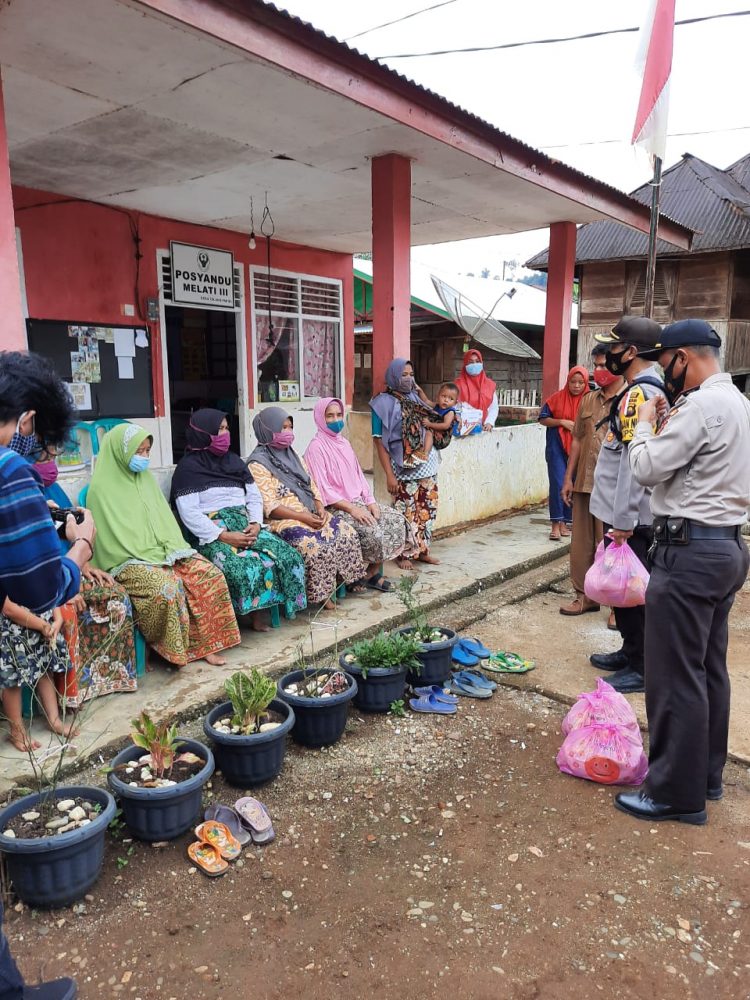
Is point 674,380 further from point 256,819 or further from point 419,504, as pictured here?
point 419,504

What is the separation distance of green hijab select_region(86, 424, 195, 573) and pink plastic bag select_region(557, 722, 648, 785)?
7.24 feet

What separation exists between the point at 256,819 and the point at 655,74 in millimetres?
6775

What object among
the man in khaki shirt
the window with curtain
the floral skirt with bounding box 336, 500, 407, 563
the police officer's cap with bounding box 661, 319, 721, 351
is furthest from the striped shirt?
the window with curtain

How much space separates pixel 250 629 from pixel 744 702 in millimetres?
2797

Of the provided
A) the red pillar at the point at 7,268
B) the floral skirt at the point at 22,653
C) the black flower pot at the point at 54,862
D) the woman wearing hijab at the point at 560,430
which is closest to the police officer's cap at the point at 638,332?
the woman wearing hijab at the point at 560,430

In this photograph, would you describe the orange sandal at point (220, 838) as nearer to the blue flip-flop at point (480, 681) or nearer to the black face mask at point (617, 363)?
the blue flip-flop at point (480, 681)

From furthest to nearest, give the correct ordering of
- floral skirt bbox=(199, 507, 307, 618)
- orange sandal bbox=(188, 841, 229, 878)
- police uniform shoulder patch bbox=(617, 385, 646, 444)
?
floral skirt bbox=(199, 507, 307, 618), police uniform shoulder patch bbox=(617, 385, 646, 444), orange sandal bbox=(188, 841, 229, 878)

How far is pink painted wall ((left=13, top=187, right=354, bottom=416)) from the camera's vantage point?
6.71 m

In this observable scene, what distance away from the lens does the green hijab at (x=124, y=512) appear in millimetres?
3650

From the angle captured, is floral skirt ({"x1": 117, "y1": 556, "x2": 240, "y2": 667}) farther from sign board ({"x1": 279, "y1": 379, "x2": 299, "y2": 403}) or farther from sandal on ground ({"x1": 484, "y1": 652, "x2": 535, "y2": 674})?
sign board ({"x1": 279, "y1": 379, "x2": 299, "y2": 403})

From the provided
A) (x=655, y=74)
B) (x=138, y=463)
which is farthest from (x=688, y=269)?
(x=138, y=463)

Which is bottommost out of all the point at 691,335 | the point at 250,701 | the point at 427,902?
the point at 427,902

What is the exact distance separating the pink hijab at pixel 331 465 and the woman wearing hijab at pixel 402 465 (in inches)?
20.9

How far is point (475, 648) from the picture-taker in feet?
13.9
